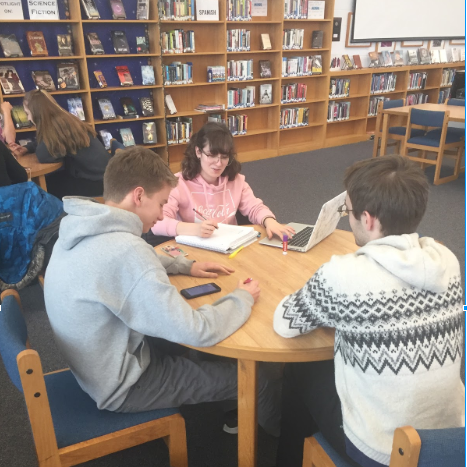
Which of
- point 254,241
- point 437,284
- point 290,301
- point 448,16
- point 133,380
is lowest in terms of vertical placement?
point 133,380

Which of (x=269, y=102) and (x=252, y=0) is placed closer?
(x=252, y=0)

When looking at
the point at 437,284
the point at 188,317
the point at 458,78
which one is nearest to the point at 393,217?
the point at 437,284

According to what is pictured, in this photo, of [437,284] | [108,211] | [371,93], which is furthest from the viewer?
[371,93]

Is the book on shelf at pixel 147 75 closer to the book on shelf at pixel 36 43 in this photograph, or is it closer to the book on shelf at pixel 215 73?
the book on shelf at pixel 215 73

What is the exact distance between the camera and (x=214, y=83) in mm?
5297

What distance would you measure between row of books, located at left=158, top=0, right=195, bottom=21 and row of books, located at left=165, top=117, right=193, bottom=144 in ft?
3.54

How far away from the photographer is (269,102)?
19.5ft

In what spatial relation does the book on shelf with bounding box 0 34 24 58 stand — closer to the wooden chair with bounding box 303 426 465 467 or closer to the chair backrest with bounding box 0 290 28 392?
the chair backrest with bounding box 0 290 28 392

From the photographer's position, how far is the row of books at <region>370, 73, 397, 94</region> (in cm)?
674

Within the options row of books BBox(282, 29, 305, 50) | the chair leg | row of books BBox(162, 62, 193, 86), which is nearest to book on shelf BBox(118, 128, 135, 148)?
row of books BBox(162, 62, 193, 86)

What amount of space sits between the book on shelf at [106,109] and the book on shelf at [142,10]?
35.7 inches

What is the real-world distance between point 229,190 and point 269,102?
401 cm

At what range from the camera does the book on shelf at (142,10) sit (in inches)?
180

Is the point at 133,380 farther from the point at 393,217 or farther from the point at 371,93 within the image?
the point at 371,93
